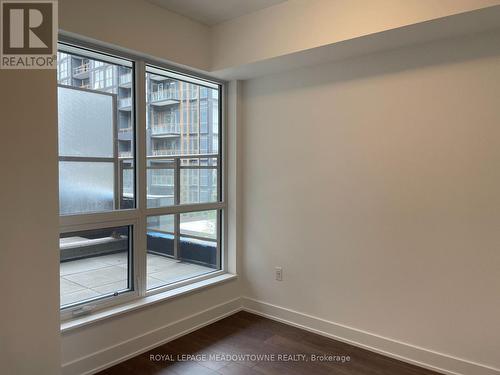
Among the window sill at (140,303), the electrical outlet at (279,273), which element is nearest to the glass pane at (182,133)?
the window sill at (140,303)

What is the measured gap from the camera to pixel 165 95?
9.95 ft

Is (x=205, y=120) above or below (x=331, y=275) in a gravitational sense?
above

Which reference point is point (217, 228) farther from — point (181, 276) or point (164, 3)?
point (164, 3)

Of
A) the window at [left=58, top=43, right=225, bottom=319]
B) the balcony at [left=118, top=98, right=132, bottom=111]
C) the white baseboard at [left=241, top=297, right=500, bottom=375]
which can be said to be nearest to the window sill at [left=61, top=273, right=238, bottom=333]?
the window at [left=58, top=43, right=225, bottom=319]

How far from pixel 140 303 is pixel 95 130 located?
52.9 inches

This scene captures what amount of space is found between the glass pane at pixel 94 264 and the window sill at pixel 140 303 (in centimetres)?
13

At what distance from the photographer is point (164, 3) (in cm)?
268

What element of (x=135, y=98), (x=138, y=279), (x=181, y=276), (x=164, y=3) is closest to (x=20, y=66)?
(x=135, y=98)

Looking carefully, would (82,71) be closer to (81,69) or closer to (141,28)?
(81,69)

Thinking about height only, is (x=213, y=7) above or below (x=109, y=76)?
above

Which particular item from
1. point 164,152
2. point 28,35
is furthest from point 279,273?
point 28,35

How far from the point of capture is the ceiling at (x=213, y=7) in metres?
2.67

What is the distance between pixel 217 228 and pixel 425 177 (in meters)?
1.99

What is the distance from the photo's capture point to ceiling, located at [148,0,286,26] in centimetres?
267
